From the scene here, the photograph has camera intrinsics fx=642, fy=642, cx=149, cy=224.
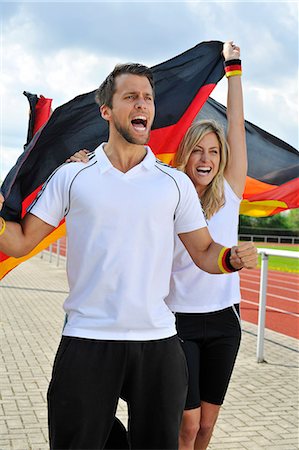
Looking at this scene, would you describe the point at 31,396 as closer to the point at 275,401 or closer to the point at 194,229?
the point at 275,401

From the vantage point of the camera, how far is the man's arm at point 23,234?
268 centimetres

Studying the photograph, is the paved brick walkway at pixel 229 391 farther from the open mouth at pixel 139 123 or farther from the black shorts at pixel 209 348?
the open mouth at pixel 139 123

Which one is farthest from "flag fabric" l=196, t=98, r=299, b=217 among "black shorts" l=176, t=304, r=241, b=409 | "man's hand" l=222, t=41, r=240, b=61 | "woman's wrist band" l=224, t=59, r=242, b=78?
"black shorts" l=176, t=304, r=241, b=409

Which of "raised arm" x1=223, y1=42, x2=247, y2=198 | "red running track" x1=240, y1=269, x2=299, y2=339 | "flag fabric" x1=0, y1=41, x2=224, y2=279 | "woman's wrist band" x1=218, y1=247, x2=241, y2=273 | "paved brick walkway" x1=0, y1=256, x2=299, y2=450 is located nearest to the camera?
"woman's wrist band" x1=218, y1=247, x2=241, y2=273

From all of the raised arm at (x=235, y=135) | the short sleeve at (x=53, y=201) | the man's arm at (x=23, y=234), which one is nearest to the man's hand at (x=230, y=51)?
the raised arm at (x=235, y=135)

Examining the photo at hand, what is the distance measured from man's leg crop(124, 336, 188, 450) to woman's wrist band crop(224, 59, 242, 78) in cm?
182

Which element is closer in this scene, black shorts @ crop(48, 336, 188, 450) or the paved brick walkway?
black shorts @ crop(48, 336, 188, 450)

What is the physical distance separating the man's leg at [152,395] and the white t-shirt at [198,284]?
2.52 feet

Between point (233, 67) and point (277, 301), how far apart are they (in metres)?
12.6

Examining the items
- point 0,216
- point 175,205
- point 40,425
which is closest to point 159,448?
point 175,205

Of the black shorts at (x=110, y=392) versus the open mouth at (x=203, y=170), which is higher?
the open mouth at (x=203, y=170)

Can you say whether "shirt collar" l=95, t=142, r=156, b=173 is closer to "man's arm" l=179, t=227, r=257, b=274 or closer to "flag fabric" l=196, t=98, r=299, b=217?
"man's arm" l=179, t=227, r=257, b=274

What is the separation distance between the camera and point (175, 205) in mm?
2732

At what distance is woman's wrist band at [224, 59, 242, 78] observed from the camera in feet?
12.4
